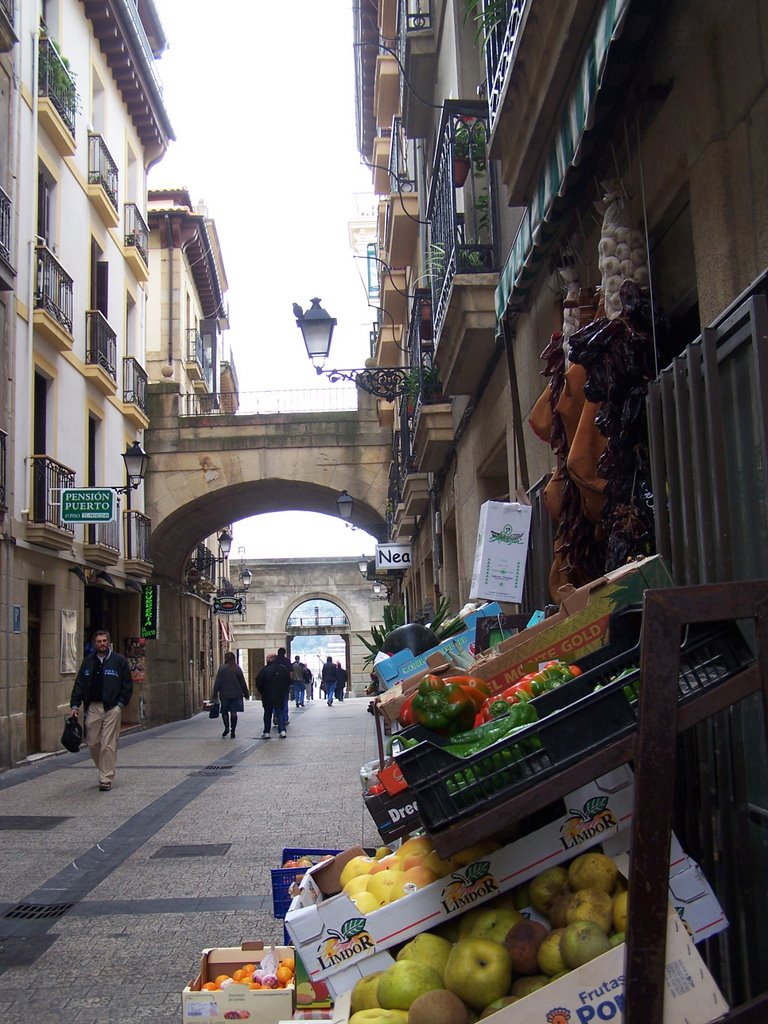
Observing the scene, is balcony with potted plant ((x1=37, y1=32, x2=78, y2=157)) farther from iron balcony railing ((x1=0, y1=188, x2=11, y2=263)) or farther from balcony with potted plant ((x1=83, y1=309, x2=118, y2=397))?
balcony with potted plant ((x1=83, y1=309, x2=118, y2=397))

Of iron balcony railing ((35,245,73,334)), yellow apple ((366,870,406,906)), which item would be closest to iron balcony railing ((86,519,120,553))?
iron balcony railing ((35,245,73,334))

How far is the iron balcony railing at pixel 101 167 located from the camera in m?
18.9

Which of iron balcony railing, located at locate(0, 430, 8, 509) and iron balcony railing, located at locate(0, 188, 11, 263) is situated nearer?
iron balcony railing, located at locate(0, 188, 11, 263)

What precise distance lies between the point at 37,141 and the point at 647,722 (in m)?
15.7

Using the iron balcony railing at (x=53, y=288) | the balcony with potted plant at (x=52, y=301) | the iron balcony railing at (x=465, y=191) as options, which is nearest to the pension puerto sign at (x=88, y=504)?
the balcony with potted plant at (x=52, y=301)

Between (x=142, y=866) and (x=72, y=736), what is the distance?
143 inches

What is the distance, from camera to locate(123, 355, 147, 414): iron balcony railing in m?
21.6

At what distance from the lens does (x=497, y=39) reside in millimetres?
6520

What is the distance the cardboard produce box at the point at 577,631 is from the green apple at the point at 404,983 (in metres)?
0.99

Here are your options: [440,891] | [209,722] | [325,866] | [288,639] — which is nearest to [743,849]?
[440,891]

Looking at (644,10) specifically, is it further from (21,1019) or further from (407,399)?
(407,399)

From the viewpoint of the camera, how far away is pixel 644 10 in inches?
145

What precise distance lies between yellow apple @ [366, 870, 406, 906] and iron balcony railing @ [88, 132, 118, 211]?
59.4ft

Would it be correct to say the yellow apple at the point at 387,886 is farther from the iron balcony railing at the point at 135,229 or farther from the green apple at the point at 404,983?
the iron balcony railing at the point at 135,229
